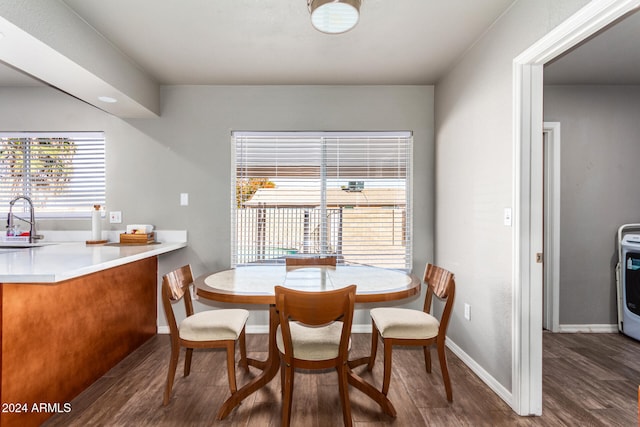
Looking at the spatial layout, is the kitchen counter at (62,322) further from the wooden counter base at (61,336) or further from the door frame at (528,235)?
the door frame at (528,235)

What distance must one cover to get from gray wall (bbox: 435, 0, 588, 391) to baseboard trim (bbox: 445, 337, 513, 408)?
28 millimetres

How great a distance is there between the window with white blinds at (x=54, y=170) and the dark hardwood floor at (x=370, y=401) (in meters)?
1.67

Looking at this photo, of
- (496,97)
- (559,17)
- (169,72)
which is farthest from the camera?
(169,72)

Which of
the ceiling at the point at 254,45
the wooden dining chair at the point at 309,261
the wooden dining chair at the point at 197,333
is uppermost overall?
the ceiling at the point at 254,45

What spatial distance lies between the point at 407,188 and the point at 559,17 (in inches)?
70.7

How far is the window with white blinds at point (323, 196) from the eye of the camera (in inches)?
123

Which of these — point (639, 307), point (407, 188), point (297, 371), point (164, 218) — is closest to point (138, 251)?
point (164, 218)

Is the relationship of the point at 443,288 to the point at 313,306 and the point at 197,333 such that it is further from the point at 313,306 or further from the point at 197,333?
the point at 197,333

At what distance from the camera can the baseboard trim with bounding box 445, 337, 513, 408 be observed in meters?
1.94

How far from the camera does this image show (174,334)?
6.16 feet

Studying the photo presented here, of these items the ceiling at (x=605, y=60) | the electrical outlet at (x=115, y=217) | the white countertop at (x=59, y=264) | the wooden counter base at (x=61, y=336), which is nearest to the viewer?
the white countertop at (x=59, y=264)

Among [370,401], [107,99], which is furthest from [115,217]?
[370,401]

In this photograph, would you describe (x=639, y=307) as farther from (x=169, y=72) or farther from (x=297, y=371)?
(x=169, y=72)

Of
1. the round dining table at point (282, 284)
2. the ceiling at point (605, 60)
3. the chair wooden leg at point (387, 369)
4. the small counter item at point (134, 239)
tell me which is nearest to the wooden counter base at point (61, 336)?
the small counter item at point (134, 239)
